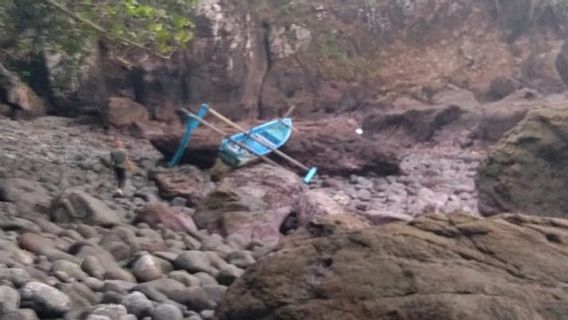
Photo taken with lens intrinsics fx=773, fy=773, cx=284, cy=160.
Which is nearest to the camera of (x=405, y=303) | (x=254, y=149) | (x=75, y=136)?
(x=405, y=303)

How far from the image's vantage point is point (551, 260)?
4000 mm

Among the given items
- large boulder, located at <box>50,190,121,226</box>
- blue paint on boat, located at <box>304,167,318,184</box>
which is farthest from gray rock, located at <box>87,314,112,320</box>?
blue paint on boat, located at <box>304,167,318,184</box>

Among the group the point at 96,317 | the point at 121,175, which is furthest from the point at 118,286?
the point at 121,175

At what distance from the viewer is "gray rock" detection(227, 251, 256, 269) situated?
7.12 m

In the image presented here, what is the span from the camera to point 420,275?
3.81 m

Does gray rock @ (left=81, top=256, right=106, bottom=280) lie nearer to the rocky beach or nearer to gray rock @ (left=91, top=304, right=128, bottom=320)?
the rocky beach

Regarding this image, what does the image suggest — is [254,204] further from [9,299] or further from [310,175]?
[9,299]

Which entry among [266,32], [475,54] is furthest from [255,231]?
[475,54]

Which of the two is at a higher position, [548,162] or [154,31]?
[154,31]

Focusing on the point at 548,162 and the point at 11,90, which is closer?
the point at 548,162

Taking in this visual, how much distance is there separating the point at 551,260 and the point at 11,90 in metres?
14.4

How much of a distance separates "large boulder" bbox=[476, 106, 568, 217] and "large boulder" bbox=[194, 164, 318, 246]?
A: 2436mm

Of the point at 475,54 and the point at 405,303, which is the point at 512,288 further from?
the point at 475,54

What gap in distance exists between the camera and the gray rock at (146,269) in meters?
5.86
